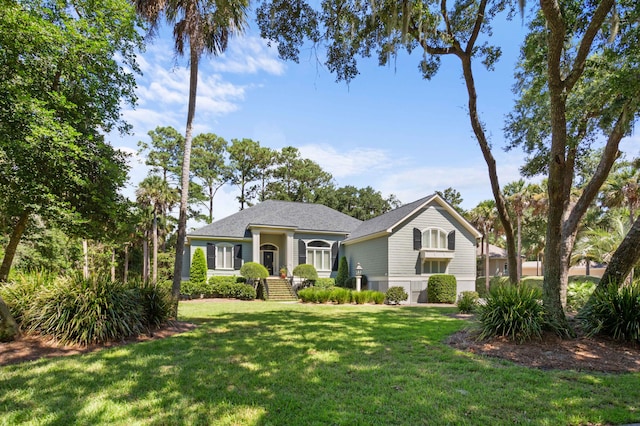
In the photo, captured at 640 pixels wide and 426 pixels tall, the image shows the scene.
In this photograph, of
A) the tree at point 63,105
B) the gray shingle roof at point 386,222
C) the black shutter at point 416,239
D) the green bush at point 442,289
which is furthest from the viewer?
the gray shingle roof at point 386,222

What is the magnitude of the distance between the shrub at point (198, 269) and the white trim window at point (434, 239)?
1303cm

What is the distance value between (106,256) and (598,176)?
29.2 metres

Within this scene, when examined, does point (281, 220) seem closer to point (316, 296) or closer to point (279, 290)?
point (279, 290)

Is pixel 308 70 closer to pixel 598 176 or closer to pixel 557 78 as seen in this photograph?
pixel 557 78

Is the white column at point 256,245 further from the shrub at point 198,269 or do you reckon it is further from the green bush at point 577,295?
the green bush at point 577,295

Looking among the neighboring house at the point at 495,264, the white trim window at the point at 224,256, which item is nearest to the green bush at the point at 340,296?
the white trim window at the point at 224,256

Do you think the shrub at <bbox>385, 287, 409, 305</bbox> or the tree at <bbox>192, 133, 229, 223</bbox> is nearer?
the shrub at <bbox>385, 287, 409, 305</bbox>

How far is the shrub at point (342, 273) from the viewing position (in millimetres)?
22719

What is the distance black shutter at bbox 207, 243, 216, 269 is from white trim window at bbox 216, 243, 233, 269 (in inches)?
8.7

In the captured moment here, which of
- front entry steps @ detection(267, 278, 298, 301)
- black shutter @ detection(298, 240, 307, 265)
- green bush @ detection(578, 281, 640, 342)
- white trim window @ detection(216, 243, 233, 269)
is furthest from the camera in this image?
black shutter @ detection(298, 240, 307, 265)

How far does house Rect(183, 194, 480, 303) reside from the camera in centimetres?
2030

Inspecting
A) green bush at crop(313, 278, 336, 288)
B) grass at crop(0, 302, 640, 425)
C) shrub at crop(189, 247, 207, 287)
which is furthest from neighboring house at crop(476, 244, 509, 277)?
grass at crop(0, 302, 640, 425)

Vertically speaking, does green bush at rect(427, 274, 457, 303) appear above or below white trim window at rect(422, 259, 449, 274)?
below

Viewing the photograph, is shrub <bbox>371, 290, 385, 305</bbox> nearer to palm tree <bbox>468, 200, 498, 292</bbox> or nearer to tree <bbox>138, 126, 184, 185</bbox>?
palm tree <bbox>468, 200, 498, 292</bbox>
